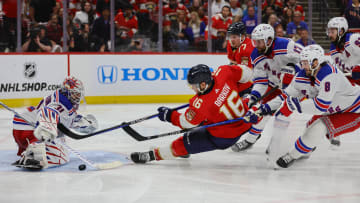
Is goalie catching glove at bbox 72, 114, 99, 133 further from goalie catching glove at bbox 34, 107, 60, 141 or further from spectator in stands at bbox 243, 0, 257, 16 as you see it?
spectator in stands at bbox 243, 0, 257, 16

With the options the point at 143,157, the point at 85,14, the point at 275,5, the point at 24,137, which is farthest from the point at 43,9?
the point at 143,157

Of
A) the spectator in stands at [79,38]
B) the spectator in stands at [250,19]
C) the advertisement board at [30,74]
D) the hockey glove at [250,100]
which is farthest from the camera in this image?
the spectator in stands at [250,19]

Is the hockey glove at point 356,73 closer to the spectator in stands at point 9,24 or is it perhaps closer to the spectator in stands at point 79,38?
the spectator in stands at point 79,38

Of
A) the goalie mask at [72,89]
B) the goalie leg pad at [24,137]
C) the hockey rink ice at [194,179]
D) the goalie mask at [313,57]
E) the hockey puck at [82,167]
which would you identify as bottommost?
the hockey rink ice at [194,179]

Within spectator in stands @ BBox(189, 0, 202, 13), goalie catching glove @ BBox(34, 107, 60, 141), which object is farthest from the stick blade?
spectator in stands @ BBox(189, 0, 202, 13)

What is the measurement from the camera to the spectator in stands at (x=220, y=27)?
8.98 metres

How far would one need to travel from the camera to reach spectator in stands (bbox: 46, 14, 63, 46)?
8352mm

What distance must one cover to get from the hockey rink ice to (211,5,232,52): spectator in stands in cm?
407

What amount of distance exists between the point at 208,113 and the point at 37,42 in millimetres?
4988

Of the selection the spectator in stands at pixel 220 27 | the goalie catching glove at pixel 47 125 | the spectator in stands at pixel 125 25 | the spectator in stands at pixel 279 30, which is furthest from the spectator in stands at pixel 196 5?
the goalie catching glove at pixel 47 125

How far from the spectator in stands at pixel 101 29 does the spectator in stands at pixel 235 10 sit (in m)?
2.11

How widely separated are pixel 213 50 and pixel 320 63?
17.3 feet

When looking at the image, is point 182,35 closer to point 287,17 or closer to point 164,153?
point 287,17

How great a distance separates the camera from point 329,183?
3.72 meters
